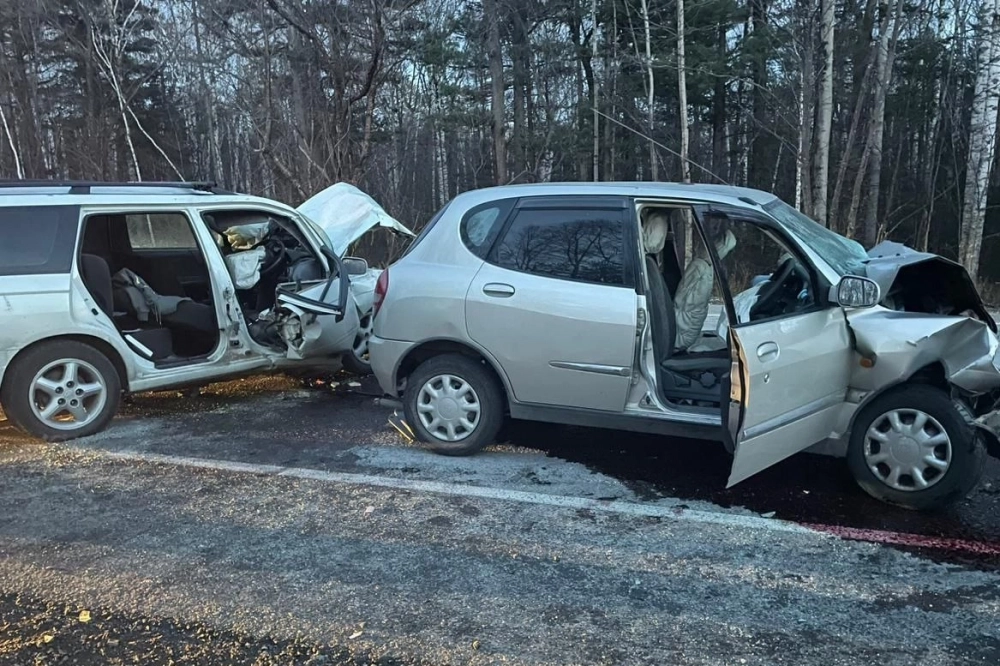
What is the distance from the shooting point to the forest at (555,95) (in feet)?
45.9

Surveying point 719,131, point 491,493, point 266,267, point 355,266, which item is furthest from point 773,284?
point 719,131

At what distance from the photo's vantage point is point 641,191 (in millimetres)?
4723

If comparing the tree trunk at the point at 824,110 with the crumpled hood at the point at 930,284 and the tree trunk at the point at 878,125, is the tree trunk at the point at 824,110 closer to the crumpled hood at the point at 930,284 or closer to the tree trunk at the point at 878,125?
the tree trunk at the point at 878,125

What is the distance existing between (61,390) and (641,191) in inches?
170

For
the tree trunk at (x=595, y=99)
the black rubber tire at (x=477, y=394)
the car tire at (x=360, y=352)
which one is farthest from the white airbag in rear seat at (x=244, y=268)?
the tree trunk at (x=595, y=99)

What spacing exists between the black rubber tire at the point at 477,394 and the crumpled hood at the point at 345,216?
337cm

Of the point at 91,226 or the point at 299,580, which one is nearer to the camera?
the point at 299,580

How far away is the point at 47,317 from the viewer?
5258 mm

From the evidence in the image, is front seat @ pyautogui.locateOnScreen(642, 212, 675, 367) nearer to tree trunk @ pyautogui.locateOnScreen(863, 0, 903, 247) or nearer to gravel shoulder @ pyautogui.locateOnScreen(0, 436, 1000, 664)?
gravel shoulder @ pyautogui.locateOnScreen(0, 436, 1000, 664)

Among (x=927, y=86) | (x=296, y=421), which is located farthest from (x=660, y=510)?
(x=927, y=86)

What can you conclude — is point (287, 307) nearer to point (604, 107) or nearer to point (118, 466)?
point (118, 466)

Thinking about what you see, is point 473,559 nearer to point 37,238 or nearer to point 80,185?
point 37,238

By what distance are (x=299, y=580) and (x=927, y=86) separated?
66.7 feet

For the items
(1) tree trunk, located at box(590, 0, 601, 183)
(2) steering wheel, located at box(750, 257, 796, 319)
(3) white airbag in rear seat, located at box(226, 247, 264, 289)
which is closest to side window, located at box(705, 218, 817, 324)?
(2) steering wheel, located at box(750, 257, 796, 319)
